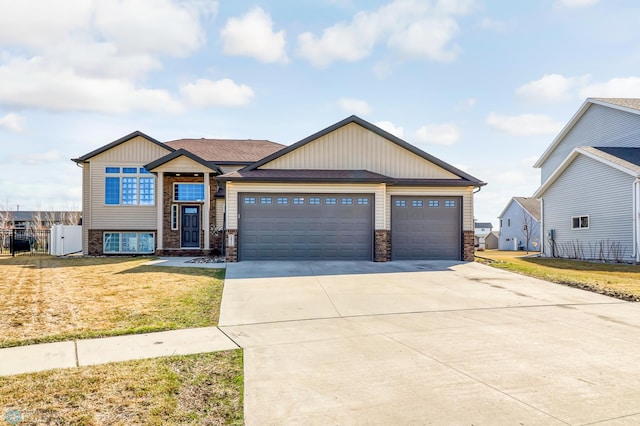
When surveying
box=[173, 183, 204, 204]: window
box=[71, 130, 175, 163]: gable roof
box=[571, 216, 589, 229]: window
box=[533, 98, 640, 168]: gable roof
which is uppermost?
box=[533, 98, 640, 168]: gable roof

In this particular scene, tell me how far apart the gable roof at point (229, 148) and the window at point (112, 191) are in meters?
4.05

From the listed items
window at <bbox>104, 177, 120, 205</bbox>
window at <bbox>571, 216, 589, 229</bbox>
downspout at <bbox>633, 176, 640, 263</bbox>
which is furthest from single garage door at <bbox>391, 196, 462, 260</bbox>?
window at <bbox>104, 177, 120, 205</bbox>


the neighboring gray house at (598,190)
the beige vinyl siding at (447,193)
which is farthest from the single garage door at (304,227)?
the neighboring gray house at (598,190)

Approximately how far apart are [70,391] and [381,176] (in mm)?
13455

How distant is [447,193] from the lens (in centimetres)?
1698

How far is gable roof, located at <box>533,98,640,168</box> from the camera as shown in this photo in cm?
2259

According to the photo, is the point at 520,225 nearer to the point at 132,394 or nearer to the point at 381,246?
the point at 381,246

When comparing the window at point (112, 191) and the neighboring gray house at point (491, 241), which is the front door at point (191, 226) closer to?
the window at point (112, 191)

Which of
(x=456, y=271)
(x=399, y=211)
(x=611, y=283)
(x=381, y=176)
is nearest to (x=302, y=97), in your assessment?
(x=381, y=176)

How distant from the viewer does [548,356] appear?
210 inches

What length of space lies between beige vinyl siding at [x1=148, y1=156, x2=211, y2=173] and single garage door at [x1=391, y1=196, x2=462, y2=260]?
354 inches

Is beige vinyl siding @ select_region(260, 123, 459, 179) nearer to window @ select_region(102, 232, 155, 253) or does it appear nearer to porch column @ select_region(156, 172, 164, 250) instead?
porch column @ select_region(156, 172, 164, 250)

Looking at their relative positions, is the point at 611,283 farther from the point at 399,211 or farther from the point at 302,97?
the point at 302,97

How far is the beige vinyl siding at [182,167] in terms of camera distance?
19438 millimetres
